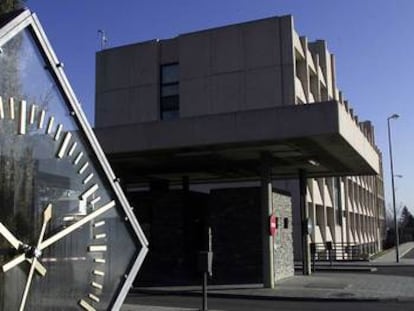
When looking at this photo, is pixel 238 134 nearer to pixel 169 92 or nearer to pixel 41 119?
pixel 41 119

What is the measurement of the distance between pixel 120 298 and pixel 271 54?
128 ft

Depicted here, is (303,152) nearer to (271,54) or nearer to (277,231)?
(277,231)

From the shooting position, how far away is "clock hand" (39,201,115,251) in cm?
539

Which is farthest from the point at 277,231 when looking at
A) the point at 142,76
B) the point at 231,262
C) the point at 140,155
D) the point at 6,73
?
the point at 142,76

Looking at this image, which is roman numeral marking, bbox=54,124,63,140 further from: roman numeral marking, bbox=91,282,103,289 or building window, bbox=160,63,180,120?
building window, bbox=160,63,180,120

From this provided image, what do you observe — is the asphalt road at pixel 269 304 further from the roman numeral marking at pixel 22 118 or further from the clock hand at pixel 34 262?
the roman numeral marking at pixel 22 118

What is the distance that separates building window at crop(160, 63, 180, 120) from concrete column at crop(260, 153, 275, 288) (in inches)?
1102

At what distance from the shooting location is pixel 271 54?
44.2m

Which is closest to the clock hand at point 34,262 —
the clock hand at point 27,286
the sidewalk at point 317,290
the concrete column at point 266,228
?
the clock hand at point 27,286

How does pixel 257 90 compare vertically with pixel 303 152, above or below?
above

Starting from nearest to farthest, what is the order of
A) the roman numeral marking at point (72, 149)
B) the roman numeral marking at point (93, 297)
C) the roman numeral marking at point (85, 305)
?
1. the roman numeral marking at point (72, 149)
2. the roman numeral marking at point (85, 305)
3. the roman numeral marking at point (93, 297)

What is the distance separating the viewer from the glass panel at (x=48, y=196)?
16.7 feet

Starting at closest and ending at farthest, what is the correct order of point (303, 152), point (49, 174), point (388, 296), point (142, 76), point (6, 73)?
point (6, 73) < point (49, 174) < point (388, 296) < point (303, 152) < point (142, 76)

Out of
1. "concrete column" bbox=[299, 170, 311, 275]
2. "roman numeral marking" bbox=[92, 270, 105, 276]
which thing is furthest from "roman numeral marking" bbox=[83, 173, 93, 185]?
"concrete column" bbox=[299, 170, 311, 275]
